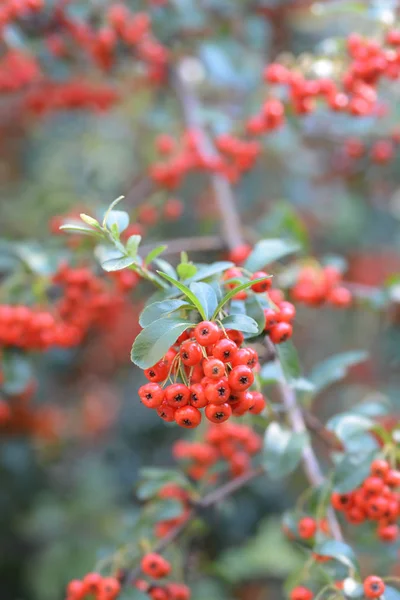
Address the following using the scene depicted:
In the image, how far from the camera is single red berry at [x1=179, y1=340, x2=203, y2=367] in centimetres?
133

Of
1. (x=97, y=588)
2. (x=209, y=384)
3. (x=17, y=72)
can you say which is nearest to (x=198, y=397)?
(x=209, y=384)

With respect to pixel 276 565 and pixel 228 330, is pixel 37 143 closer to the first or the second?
pixel 276 565

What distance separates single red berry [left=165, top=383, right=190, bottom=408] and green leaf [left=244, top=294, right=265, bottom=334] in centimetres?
26

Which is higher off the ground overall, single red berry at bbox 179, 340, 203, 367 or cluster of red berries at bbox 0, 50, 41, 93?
cluster of red berries at bbox 0, 50, 41, 93

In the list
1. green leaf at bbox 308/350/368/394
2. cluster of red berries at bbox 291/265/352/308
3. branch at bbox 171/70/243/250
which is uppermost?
branch at bbox 171/70/243/250

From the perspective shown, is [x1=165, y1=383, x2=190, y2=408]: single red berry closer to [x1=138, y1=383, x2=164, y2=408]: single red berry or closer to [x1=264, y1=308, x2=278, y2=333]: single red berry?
[x1=138, y1=383, x2=164, y2=408]: single red berry

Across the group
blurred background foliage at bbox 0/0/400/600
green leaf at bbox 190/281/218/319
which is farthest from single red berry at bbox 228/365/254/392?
blurred background foliage at bbox 0/0/400/600

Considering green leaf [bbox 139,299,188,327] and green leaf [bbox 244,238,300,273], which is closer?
green leaf [bbox 139,299,188,327]

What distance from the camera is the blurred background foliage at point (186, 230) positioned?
127 inches

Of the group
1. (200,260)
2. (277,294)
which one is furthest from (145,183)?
(277,294)

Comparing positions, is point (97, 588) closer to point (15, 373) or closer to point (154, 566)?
point (154, 566)

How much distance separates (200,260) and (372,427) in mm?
1588

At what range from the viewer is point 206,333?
4.26ft

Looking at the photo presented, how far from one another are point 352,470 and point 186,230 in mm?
2306
